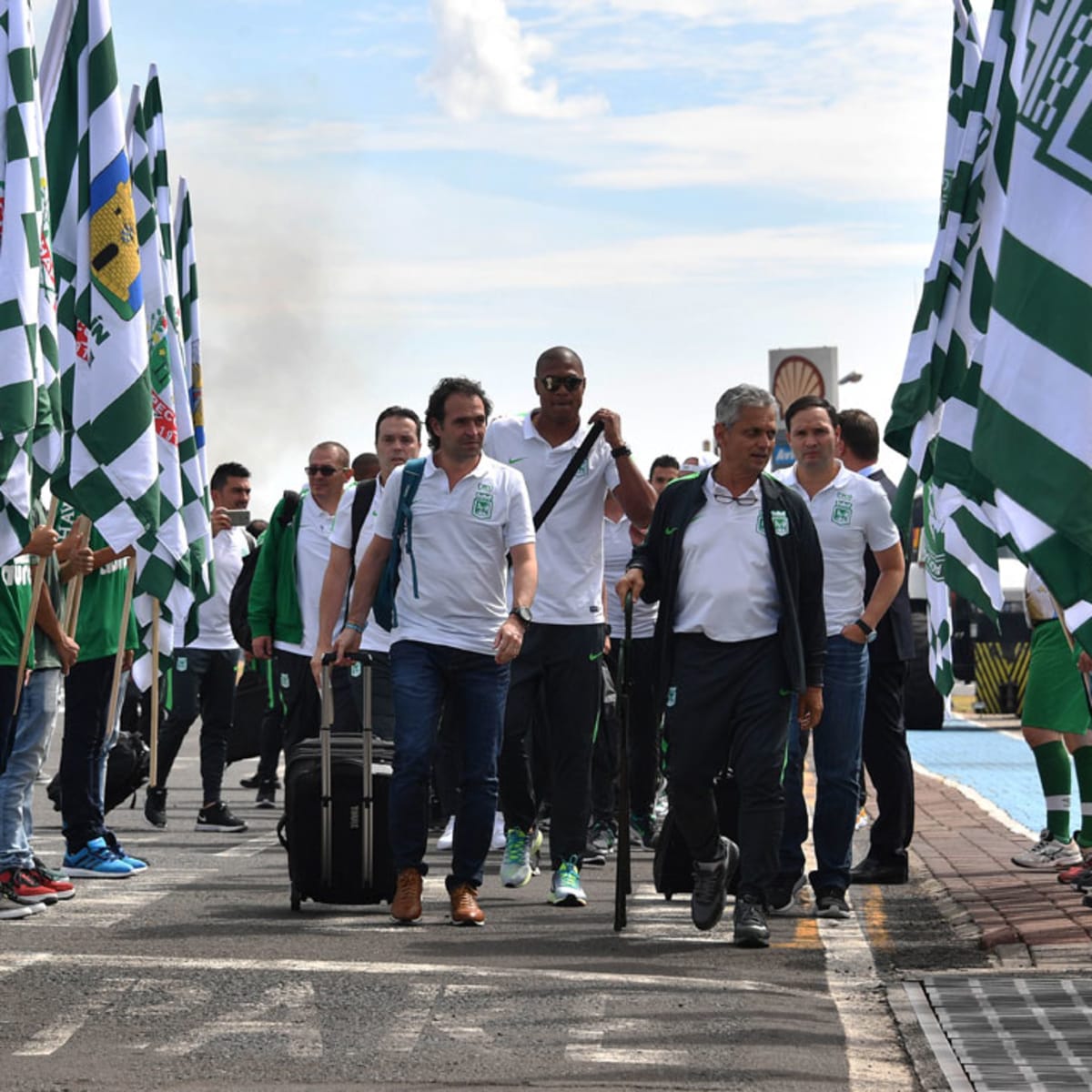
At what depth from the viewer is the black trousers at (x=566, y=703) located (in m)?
9.65

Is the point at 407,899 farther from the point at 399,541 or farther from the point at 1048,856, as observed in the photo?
the point at 1048,856

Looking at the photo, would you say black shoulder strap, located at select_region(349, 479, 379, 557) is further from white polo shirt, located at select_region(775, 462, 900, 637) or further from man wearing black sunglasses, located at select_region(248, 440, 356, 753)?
white polo shirt, located at select_region(775, 462, 900, 637)

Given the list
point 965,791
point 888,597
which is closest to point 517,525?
point 888,597

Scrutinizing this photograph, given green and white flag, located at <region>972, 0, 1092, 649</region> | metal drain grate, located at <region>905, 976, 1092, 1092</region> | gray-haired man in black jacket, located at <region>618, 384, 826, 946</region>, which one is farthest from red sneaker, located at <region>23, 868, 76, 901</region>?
green and white flag, located at <region>972, 0, 1092, 649</region>

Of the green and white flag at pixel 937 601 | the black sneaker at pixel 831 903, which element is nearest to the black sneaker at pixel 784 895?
the black sneaker at pixel 831 903

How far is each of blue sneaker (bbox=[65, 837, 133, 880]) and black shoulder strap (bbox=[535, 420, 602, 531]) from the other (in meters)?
2.53

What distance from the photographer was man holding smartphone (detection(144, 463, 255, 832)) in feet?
44.7

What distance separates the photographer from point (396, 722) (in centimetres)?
900

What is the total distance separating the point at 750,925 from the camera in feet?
27.6

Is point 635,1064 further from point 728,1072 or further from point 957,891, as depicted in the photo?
point 957,891

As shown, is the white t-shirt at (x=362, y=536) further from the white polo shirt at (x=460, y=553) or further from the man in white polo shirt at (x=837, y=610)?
the man in white polo shirt at (x=837, y=610)

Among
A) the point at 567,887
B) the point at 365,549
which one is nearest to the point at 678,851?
the point at 567,887

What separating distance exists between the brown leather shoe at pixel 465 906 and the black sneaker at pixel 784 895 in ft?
3.80

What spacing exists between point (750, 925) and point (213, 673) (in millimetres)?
6935
